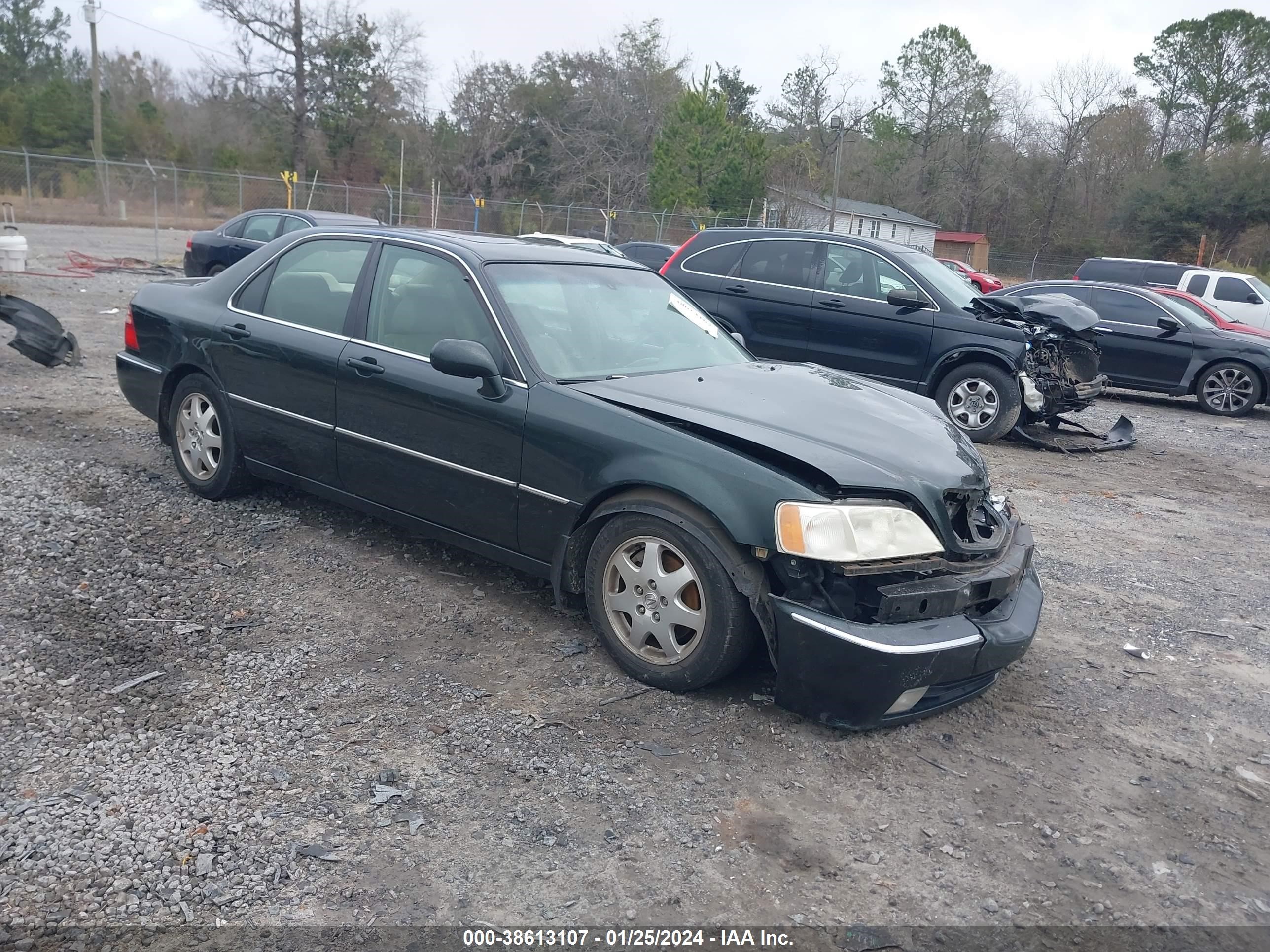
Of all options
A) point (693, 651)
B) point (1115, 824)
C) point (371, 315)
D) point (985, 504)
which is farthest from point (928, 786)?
point (371, 315)

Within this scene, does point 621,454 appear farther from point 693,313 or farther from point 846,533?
point 693,313

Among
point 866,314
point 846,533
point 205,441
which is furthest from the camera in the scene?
point 866,314

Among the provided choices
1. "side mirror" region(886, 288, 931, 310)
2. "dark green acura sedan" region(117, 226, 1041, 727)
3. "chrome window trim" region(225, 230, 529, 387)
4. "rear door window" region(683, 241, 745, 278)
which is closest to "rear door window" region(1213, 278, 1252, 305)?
"side mirror" region(886, 288, 931, 310)

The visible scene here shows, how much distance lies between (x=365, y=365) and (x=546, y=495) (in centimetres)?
128

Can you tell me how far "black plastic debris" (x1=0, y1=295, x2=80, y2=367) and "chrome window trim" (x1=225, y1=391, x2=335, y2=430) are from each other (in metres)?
4.85

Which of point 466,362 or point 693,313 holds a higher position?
point 693,313

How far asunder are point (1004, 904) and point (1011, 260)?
1995 inches

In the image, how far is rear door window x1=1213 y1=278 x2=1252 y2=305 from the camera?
18406mm

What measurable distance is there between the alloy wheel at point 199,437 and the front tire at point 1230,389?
11.6 m

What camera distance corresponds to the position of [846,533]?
3.44 m

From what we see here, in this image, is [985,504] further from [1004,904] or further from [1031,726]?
[1004,904]

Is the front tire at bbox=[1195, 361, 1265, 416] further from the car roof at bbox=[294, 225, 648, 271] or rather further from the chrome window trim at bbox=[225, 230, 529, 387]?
the chrome window trim at bbox=[225, 230, 529, 387]

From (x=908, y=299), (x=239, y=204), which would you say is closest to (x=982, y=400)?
(x=908, y=299)

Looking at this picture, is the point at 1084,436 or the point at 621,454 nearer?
the point at 621,454
